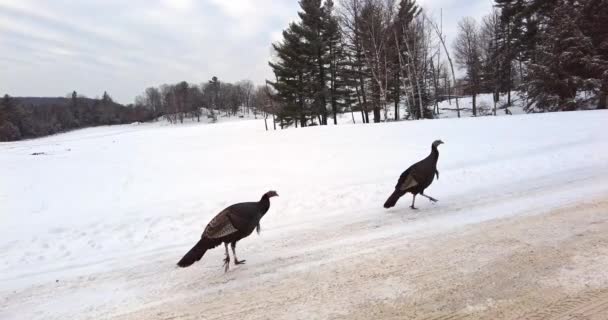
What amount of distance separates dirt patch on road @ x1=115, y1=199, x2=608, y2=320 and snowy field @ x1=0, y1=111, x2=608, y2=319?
6cm

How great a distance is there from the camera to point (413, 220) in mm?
5844

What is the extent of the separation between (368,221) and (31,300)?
15.5 ft

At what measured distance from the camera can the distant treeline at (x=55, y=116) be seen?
74500 mm

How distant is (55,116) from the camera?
10244cm

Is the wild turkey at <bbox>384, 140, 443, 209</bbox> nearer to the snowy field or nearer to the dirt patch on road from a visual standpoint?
the snowy field

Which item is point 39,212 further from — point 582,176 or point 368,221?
point 582,176

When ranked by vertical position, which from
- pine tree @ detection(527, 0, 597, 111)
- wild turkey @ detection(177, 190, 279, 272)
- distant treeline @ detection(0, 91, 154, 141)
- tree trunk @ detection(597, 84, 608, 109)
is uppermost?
distant treeline @ detection(0, 91, 154, 141)

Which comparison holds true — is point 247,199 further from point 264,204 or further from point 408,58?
point 408,58

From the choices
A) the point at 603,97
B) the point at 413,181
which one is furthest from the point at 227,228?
the point at 603,97

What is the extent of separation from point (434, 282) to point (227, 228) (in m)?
2.48

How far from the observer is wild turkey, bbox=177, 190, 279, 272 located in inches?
167

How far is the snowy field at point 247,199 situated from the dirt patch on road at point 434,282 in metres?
0.06

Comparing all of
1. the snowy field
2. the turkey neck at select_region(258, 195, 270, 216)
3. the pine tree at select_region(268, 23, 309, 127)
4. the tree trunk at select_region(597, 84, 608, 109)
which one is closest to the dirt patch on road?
the snowy field

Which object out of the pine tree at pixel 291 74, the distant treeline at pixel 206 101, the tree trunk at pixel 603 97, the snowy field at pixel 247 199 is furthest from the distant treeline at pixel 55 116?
the tree trunk at pixel 603 97
